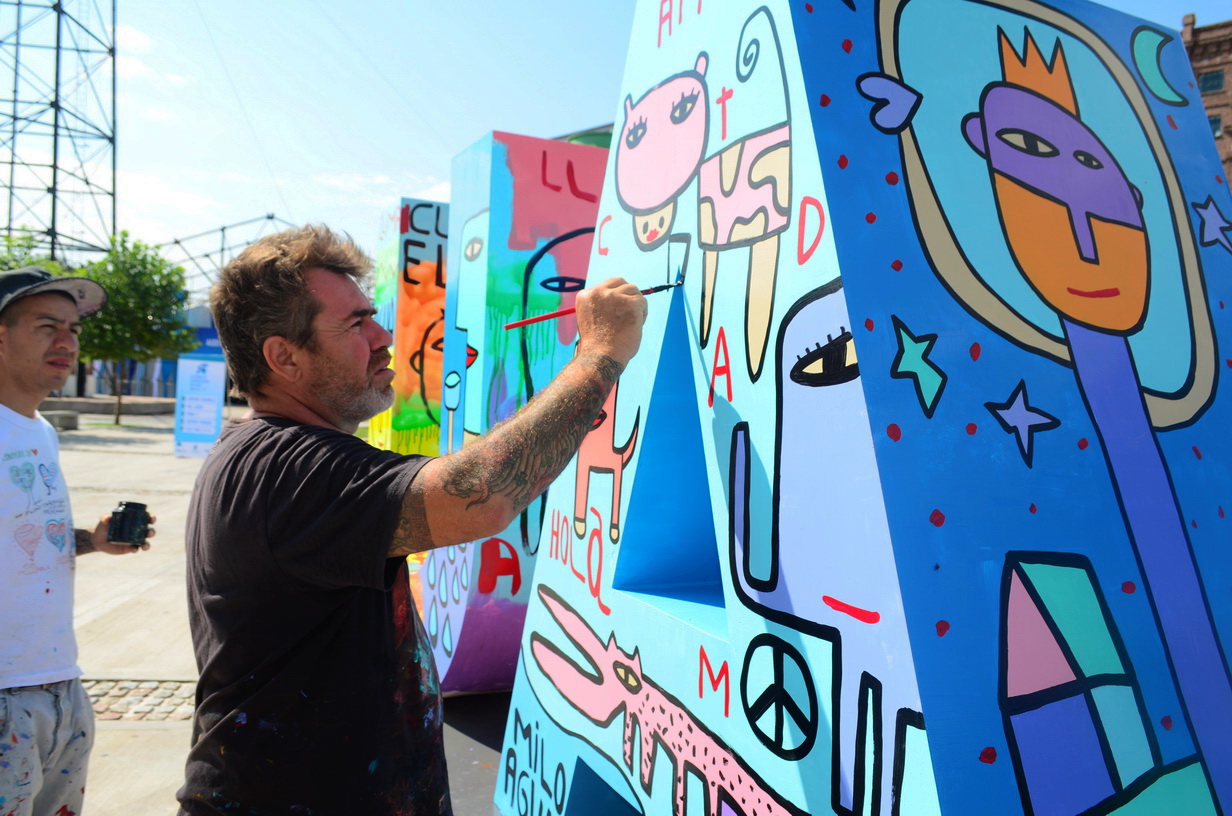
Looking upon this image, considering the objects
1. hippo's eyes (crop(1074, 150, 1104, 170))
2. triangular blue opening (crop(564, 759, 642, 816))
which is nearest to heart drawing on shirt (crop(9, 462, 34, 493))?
triangular blue opening (crop(564, 759, 642, 816))

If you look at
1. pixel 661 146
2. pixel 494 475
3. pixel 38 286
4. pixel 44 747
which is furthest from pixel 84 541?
pixel 661 146

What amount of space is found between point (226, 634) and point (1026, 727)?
1542 millimetres

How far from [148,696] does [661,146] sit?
167 inches

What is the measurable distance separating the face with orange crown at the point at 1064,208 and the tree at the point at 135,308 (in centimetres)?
2257

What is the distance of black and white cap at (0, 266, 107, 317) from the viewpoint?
8.36 ft

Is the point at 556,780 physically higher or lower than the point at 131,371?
lower

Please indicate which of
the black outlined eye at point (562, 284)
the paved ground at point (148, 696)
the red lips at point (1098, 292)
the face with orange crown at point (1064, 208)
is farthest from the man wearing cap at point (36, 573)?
the red lips at point (1098, 292)

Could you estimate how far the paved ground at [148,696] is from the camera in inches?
146

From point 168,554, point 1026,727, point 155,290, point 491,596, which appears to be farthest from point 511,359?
point 155,290

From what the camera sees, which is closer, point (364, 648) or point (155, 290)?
point (364, 648)

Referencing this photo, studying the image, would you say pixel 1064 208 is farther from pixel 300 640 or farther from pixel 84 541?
pixel 84 541

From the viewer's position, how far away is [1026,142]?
82.0 inches

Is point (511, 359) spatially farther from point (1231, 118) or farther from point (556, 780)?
point (1231, 118)

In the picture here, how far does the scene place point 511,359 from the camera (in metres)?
4.64
